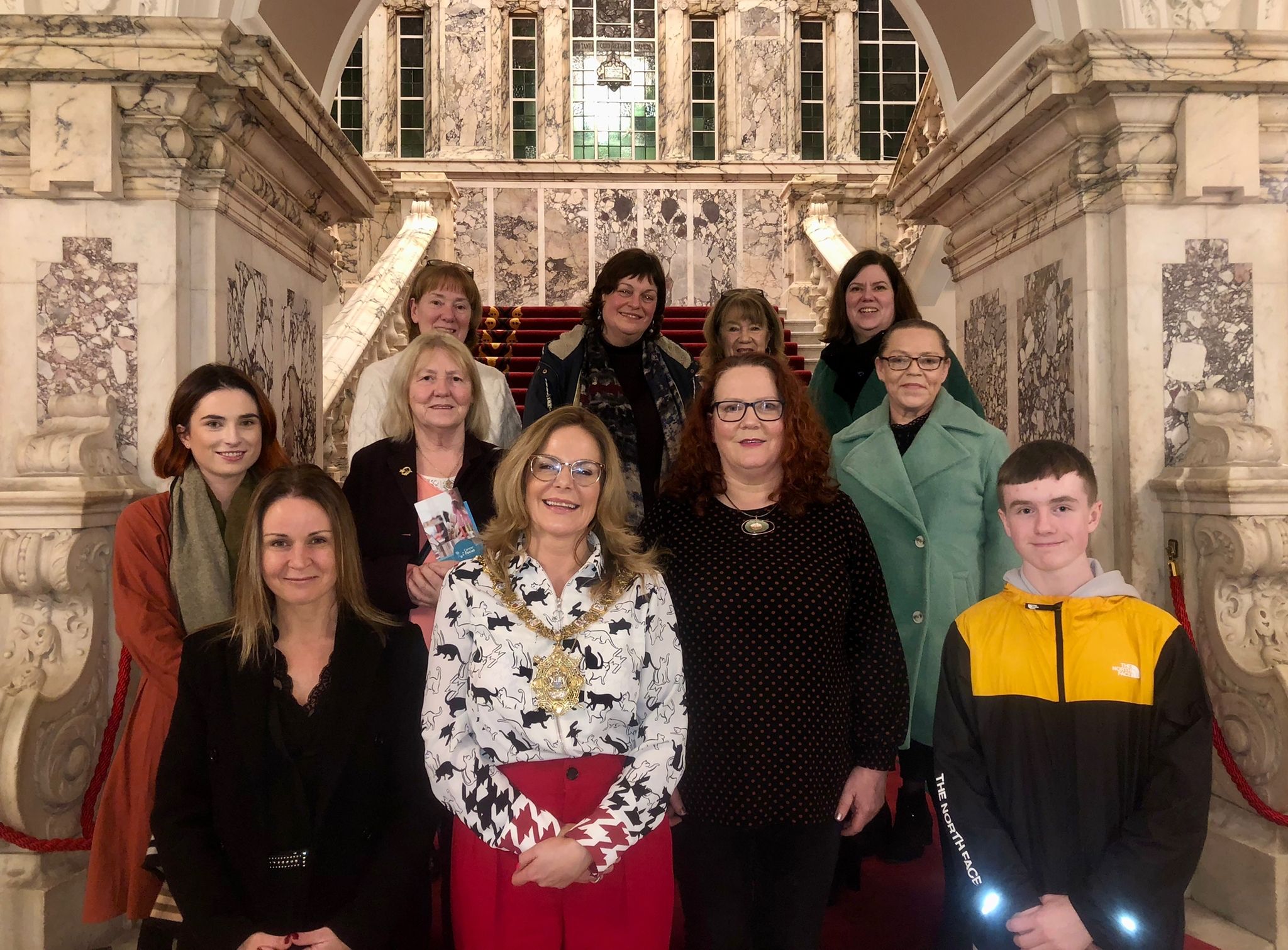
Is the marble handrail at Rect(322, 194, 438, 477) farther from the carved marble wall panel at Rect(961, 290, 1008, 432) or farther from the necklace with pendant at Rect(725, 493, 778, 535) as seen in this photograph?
the necklace with pendant at Rect(725, 493, 778, 535)

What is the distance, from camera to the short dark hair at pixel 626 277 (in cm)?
369

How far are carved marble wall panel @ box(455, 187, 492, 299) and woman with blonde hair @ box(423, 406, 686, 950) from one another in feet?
37.6

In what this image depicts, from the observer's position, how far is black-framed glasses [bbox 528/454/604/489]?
7.84ft

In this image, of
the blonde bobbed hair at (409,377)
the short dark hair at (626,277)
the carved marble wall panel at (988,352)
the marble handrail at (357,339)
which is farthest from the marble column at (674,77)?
the blonde bobbed hair at (409,377)

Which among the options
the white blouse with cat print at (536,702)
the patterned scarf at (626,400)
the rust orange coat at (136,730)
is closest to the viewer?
the white blouse with cat print at (536,702)

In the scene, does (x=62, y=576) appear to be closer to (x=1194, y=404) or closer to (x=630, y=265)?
(x=630, y=265)

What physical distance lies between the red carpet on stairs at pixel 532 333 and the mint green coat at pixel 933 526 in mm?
6260

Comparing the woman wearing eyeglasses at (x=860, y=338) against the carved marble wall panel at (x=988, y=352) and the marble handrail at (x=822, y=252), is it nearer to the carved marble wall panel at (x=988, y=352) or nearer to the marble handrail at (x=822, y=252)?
the carved marble wall panel at (x=988, y=352)

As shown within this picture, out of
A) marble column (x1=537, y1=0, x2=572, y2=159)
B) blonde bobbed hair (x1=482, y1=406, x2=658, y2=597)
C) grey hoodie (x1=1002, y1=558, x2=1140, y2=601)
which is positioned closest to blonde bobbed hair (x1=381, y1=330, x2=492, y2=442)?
blonde bobbed hair (x1=482, y1=406, x2=658, y2=597)

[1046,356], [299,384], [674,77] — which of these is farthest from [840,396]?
[674,77]

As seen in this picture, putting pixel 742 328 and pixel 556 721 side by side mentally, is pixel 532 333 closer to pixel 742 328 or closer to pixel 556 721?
pixel 742 328

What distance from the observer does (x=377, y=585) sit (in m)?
2.93

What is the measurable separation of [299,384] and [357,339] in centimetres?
219

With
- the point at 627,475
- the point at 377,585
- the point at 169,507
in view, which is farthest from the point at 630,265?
the point at 169,507
